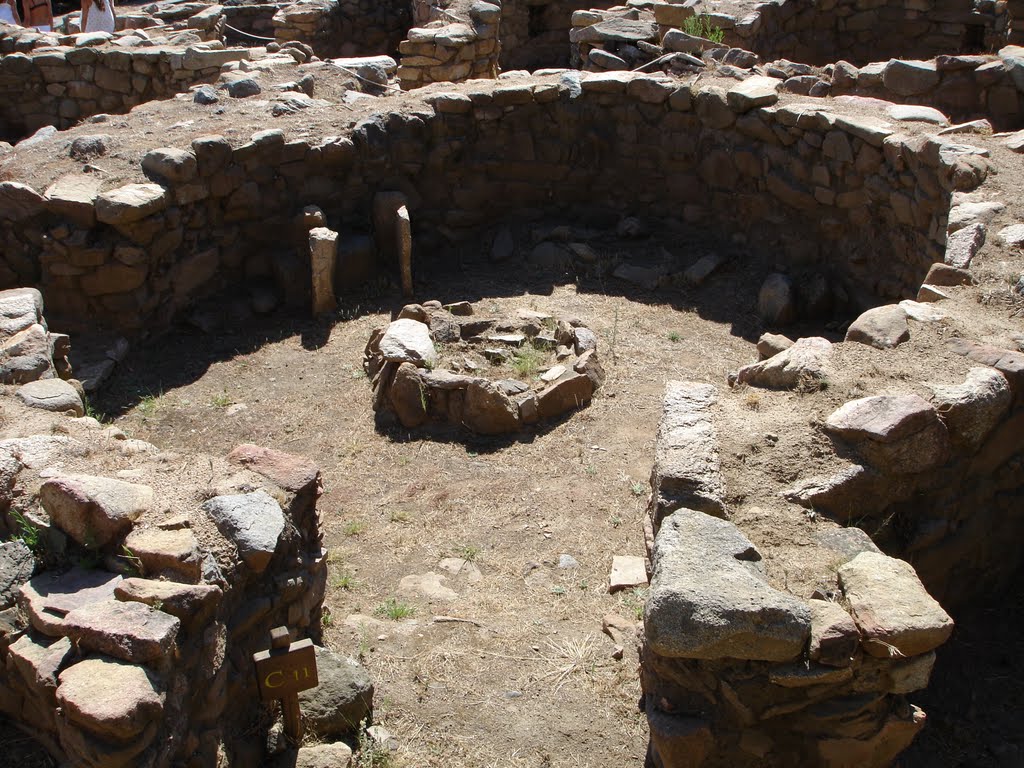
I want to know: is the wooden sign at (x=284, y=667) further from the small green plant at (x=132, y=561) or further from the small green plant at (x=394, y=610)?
the small green plant at (x=394, y=610)

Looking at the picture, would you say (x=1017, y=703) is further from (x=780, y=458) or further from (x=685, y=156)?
(x=685, y=156)

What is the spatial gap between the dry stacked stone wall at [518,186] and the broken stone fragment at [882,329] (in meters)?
1.83

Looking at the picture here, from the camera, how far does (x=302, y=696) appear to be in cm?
433

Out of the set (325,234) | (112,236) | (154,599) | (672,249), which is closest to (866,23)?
(672,249)

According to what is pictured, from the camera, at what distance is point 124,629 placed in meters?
3.52

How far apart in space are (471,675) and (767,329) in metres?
4.38

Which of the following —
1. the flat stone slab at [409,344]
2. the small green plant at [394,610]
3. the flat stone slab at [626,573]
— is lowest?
the small green plant at [394,610]

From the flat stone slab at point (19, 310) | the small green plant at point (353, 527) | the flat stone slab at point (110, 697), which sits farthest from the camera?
the flat stone slab at point (19, 310)

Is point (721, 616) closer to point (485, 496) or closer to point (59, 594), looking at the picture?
point (59, 594)

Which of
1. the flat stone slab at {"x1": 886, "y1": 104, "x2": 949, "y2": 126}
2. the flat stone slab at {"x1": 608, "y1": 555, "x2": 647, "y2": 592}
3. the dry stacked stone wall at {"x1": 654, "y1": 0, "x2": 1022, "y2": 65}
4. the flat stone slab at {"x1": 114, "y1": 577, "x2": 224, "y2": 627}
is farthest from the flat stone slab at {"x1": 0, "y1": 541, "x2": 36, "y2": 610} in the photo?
the dry stacked stone wall at {"x1": 654, "y1": 0, "x2": 1022, "y2": 65}

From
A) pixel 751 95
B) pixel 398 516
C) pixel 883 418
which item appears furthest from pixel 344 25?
pixel 883 418

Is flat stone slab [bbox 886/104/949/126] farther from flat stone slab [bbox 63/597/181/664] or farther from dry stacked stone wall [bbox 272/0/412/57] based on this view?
dry stacked stone wall [bbox 272/0/412/57]

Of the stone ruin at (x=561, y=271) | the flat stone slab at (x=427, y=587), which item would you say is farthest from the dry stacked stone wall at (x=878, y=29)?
the flat stone slab at (x=427, y=587)

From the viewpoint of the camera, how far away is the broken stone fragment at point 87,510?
13.2 feet
